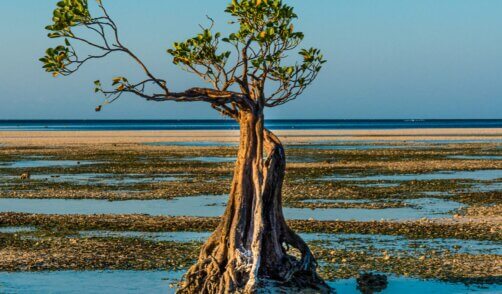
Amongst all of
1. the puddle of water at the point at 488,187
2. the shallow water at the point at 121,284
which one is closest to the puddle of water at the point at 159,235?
the shallow water at the point at 121,284

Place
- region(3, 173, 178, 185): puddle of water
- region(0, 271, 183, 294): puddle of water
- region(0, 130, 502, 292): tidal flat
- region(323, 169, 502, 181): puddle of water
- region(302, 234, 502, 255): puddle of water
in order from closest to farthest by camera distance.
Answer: region(0, 271, 183, 294): puddle of water
region(0, 130, 502, 292): tidal flat
region(302, 234, 502, 255): puddle of water
region(3, 173, 178, 185): puddle of water
region(323, 169, 502, 181): puddle of water

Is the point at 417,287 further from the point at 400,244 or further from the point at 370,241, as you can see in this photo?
the point at 370,241

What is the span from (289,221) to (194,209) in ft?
18.3

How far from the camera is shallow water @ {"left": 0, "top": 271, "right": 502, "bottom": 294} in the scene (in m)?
20.2

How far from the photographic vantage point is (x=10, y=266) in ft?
74.3

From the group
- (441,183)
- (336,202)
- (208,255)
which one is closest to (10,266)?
(208,255)

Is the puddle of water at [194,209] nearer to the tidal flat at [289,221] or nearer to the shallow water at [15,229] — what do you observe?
the tidal flat at [289,221]

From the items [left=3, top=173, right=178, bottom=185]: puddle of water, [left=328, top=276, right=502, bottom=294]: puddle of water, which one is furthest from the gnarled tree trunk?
[left=3, top=173, right=178, bottom=185]: puddle of water

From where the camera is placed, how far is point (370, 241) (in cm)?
2603

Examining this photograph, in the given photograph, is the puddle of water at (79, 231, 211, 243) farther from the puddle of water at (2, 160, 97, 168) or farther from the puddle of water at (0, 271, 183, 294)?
the puddle of water at (2, 160, 97, 168)

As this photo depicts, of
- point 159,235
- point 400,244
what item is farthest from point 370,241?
point 159,235

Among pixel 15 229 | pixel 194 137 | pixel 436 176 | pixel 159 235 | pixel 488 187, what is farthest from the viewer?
pixel 194 137

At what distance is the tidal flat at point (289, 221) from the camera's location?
880 inches

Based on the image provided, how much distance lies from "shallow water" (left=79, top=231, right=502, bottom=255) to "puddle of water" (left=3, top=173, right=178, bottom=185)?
18.8m
